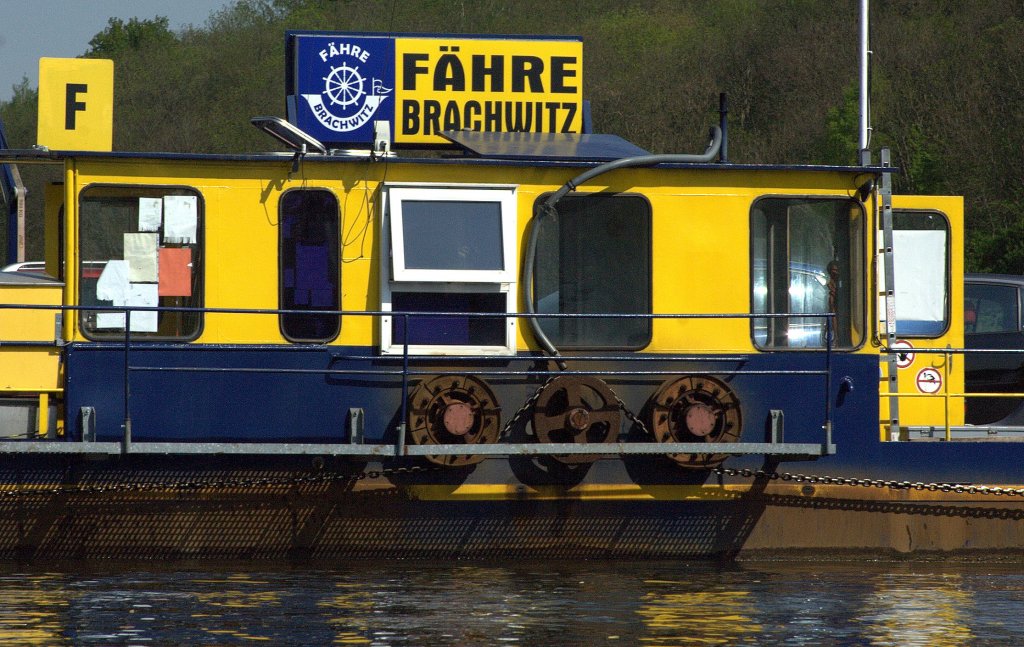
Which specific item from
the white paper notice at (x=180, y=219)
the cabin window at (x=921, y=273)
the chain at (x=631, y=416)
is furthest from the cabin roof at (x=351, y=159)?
the cabin window at (x=921, y=273)

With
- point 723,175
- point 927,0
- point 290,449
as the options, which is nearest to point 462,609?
point 290,449

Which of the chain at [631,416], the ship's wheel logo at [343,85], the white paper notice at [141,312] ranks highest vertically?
the ship's wheel logo at [343,85]

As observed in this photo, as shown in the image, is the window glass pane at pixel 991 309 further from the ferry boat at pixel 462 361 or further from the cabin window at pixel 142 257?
the cabin window at pixel 142 257

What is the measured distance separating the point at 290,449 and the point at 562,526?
219 centimetres

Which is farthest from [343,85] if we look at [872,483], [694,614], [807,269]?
[694,614]

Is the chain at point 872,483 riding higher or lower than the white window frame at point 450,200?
lower

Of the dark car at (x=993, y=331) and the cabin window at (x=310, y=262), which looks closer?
the cabin window at (x=310, y=262)

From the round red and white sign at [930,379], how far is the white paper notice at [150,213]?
692 cm

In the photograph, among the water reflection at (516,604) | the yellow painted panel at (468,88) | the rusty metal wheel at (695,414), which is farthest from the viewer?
the yellow painted panel at (468,88)

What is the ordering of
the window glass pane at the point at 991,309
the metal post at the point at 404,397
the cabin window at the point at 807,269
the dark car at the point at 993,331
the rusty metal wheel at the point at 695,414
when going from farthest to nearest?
the window glass pane at the point at 991,309, the dark car at the point at 993,331, the cabin window at the point at 807,269, the rusty metal wheel at the point at 695,414, the metal post at the point at 404,397

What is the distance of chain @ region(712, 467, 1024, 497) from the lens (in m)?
10.7

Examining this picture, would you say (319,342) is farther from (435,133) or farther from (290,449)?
(435,133)

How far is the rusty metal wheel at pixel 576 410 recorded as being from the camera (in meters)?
10.3

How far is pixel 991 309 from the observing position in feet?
53.2
